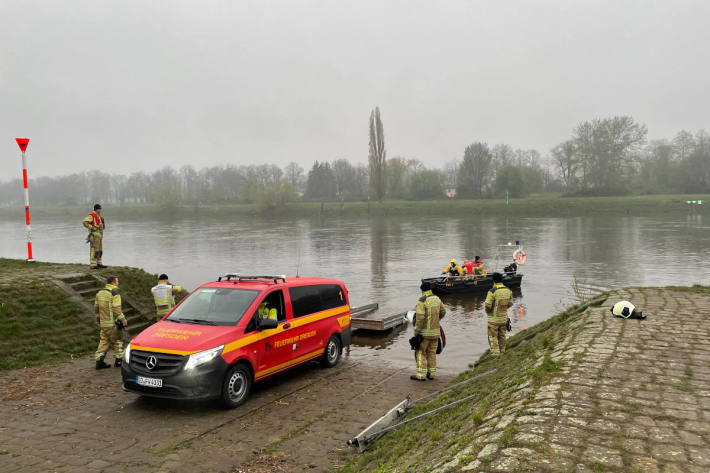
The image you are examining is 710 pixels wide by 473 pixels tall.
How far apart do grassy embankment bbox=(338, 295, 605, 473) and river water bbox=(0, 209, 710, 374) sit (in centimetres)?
376

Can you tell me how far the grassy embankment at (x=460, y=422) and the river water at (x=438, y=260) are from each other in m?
3.76

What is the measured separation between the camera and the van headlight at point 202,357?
294 inches

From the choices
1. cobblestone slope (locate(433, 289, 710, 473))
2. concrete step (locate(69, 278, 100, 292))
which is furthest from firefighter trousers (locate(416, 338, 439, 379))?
concrete step (locate(69, 278, 100, 292))

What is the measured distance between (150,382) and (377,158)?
4008 inches

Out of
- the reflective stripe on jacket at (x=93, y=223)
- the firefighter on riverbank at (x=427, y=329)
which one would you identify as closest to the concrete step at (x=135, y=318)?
the reflective stripe on jacket at (x=93, y=223)

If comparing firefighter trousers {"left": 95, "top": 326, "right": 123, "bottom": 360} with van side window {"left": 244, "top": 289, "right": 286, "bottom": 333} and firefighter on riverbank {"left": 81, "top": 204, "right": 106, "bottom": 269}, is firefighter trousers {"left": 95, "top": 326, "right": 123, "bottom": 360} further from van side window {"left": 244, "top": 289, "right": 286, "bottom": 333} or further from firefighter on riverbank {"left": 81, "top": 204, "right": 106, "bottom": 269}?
firefighter on riverbank {"left": 81, "top": 204, "right": 106, "bottom": 269}

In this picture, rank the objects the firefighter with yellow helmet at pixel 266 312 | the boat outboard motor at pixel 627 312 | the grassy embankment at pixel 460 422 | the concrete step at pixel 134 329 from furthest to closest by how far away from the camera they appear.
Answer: the concrete step at pixel 134 329 → the boat outboard motor at pixel 627 312 → the firefighter with yellow helmet at pixel 266 312 → the grassy embankment at pixel 460 422

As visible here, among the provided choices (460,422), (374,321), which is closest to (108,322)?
(460,422)

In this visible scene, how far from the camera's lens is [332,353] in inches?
423

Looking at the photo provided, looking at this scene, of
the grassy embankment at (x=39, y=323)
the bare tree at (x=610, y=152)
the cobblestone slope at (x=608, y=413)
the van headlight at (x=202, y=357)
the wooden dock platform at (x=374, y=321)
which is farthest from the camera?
the bare tree at (x=610, y=152)

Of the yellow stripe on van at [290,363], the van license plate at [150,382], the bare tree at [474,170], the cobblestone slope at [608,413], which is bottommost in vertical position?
the yellow stripe on van at [290,363]

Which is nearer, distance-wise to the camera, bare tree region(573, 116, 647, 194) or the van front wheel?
the van front wheel

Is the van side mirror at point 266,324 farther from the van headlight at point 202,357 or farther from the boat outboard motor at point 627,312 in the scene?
the boat outboard motor at point 627,312

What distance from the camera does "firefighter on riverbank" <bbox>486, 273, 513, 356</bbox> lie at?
10391mm
